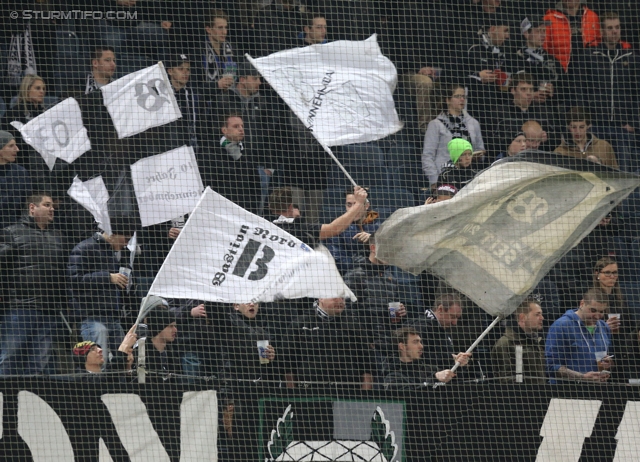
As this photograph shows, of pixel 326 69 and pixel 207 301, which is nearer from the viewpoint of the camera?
pixel 207 301

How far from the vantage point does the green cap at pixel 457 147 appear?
35.2ft

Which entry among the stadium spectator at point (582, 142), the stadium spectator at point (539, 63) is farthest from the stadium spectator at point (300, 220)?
the stadium spectator at point (539, 63)

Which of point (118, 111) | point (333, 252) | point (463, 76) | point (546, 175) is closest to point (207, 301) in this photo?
point (333, 252)

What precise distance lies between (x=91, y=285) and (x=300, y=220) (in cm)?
179

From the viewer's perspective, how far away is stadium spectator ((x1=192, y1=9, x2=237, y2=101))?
11367 mm

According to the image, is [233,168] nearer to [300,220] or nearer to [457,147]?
[300,220]

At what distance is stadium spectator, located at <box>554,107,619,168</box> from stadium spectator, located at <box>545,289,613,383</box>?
6.67 feet

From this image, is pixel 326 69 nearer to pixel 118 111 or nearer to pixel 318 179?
pixel 318 179

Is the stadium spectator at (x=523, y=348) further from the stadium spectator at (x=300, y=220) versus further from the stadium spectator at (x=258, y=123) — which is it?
the stadium spectator at (x=258, y=123)

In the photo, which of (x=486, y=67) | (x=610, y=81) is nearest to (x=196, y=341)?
(x=486, y=67)

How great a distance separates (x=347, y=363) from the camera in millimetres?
9641

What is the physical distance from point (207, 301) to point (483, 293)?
2160 mm

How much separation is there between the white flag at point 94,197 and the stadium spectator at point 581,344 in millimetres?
3663

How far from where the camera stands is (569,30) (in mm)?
12461
